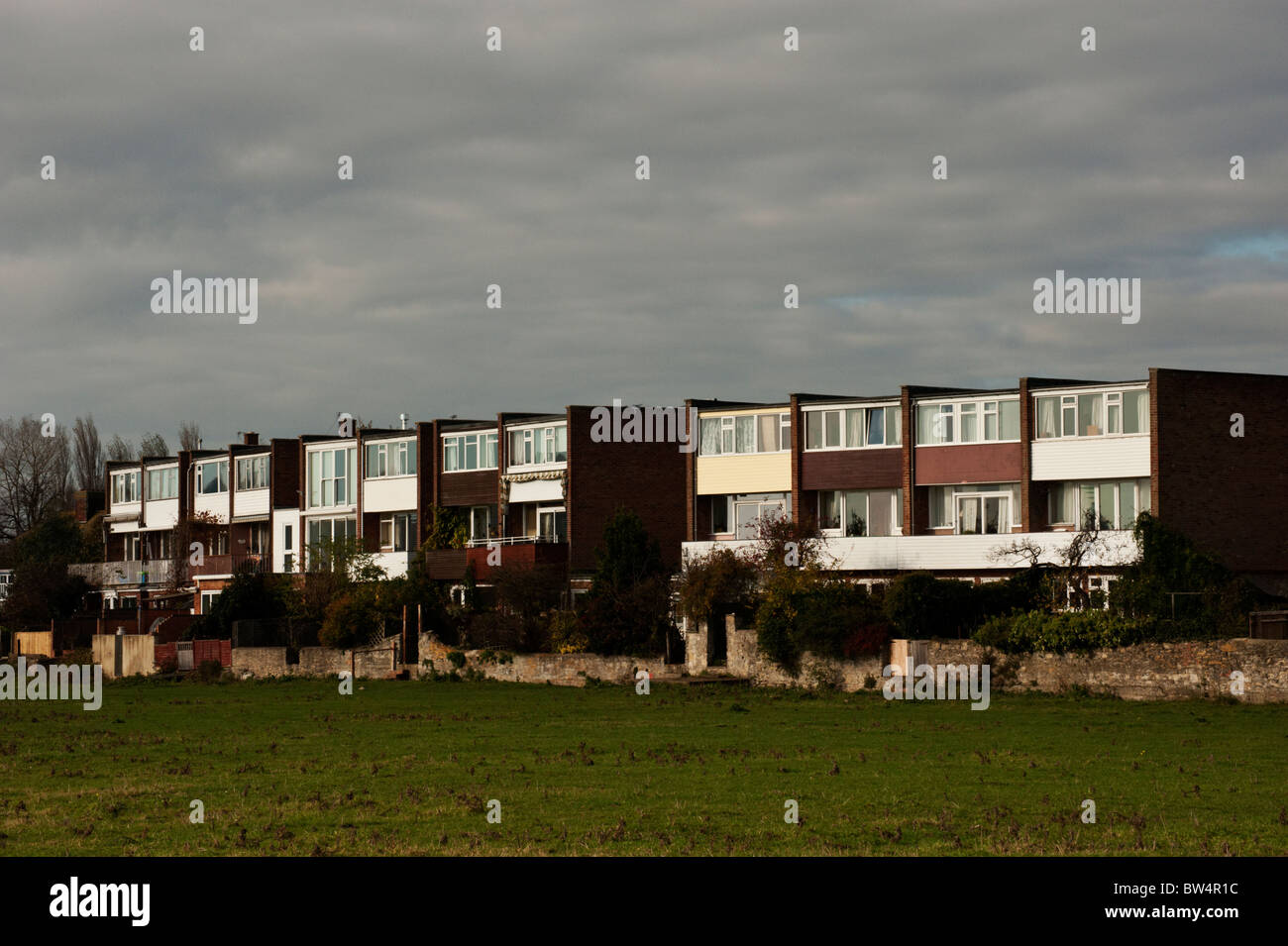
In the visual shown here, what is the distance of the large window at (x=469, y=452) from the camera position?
259 feet

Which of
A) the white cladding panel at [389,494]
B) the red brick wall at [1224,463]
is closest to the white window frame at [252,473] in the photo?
the white cladding panel at [389,494]

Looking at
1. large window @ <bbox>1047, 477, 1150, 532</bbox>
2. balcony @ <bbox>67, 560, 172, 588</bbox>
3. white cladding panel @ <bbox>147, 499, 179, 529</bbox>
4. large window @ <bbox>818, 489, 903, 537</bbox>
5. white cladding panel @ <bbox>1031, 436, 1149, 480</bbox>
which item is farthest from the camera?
white cladding panel @ <bbox>147, 499, 179, 529</bbox>


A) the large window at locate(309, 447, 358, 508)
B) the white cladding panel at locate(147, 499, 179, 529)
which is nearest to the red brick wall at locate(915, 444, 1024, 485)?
the large window at locate(309, 447, 358, 508)

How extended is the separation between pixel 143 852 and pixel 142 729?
71.3 ft

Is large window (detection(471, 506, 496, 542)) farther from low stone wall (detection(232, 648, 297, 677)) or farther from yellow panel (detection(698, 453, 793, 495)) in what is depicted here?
low stone wall (detection(232, 648, 297, 677))

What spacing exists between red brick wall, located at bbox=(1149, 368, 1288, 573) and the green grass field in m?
17.3

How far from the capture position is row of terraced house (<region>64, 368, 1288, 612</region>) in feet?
188

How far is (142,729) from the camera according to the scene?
37.0 meters

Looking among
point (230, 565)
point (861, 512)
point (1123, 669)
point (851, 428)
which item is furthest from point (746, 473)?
point (230, 565)

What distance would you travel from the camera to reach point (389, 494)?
8369cm

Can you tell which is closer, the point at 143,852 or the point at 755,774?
the point at 143,852

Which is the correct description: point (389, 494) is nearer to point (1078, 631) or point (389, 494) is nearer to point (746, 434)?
point (746, 434)

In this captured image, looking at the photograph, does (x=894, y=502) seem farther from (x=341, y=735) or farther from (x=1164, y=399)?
(x=341, y=735)
